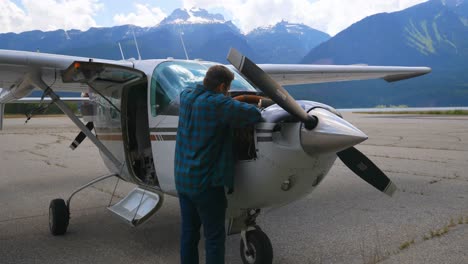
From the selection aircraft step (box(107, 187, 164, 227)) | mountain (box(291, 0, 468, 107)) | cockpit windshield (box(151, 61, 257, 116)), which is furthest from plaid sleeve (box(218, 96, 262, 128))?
mountain (box(291, 0, 468, 107))

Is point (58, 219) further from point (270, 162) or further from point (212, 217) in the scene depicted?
point (270, 162)

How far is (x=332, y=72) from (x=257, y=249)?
5183mm

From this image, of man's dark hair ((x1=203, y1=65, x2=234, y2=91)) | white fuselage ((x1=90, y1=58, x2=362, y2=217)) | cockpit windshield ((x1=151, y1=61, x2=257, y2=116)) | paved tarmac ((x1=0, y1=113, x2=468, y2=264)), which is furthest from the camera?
paved tarmac ((x1=0, y1=113, x2=468, y2=264))

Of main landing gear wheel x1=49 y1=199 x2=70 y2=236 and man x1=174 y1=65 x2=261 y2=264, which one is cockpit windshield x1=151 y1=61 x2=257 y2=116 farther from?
main landing gear wheel x1=49 y1=199 x2=70 y2=236

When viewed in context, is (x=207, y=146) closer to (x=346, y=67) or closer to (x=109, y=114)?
(x=109, y=114)

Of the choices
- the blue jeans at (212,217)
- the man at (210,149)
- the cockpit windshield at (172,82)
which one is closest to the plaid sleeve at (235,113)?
the man at (210,149)

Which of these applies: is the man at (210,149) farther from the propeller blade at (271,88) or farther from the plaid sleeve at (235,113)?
the propeller blade at (271,88)

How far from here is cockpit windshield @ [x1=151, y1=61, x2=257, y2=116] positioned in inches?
146

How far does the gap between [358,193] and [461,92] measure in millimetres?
116401

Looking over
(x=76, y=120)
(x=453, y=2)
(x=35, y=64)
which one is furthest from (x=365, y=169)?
(x=453, y=2)

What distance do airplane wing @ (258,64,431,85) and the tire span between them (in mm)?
3838

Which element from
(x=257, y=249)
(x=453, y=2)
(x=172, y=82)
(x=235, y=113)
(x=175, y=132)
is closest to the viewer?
(x=235, y=113)

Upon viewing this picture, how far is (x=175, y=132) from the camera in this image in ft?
11.5

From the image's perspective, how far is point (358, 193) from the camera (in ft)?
21.4
